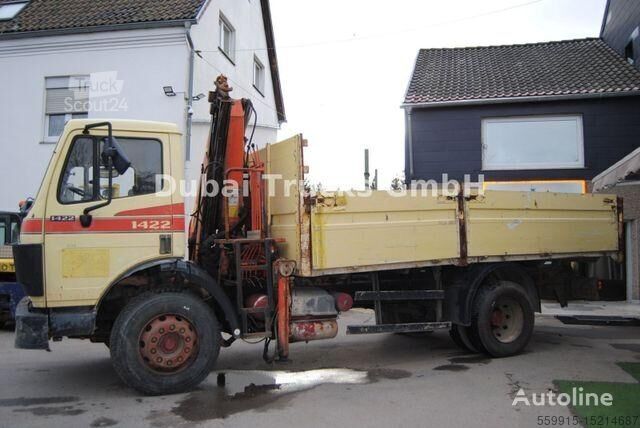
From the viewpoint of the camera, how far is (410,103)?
14492 mm

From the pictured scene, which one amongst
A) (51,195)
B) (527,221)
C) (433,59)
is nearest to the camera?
(51,195)

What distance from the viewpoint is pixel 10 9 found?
49.5 ft

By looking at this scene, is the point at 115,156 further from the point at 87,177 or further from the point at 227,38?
the point at 227,38

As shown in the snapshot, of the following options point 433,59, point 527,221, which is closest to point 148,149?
point 527,221

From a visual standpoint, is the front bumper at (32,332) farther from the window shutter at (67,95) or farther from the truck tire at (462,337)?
the window shutter at (67,95)

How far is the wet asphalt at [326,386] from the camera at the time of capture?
16.2 ft

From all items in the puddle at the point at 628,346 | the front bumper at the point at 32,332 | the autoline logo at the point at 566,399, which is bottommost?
the puddle at the point at 628,346

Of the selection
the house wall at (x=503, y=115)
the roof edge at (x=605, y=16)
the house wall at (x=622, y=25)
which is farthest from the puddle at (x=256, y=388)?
the roof edge at (x=605, y=16)

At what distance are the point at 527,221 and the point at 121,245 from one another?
5.37m

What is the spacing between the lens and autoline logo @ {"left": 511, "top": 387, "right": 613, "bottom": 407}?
5234 millimetres

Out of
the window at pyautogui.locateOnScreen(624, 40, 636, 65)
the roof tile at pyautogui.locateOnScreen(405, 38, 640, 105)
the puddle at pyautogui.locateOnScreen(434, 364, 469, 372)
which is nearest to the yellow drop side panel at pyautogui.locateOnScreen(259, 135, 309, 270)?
the puddle at pyautogui.locateOnScreen(434, 364, 469, 372)

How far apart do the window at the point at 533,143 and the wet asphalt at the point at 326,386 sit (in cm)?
647

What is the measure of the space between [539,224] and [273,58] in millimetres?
15734

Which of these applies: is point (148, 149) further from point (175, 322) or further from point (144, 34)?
point (144, 34)
